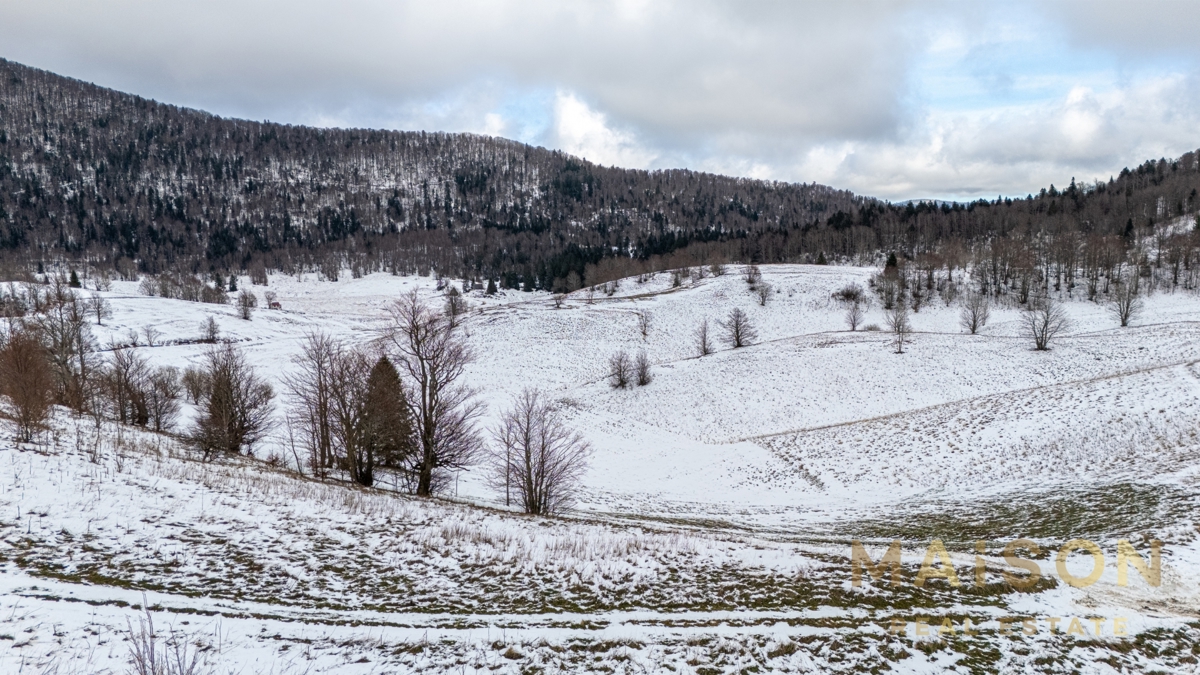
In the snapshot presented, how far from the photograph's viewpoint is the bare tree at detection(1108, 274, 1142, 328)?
63.5m

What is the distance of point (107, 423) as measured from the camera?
22328 mm

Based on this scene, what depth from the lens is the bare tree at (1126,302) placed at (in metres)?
63.5

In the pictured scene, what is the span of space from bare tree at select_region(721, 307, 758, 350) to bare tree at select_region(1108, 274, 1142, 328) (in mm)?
44378

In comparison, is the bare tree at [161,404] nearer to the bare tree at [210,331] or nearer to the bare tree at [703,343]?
the bare tree at [703,343]

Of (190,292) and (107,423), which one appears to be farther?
(190,292)

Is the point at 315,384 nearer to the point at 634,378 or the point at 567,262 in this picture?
the point at 634,378

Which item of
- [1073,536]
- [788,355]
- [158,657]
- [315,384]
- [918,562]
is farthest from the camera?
[788,355]

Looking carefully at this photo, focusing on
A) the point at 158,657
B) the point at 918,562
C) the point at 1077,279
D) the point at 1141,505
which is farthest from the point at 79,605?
the point at 1077,279

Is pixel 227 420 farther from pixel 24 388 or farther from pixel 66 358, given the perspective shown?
pixel 66 358

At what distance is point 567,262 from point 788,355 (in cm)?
11708

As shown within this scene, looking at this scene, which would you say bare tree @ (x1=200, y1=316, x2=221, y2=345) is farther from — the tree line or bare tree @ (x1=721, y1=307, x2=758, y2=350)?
bare tree @ (x1=721, y1=307, x2=758, y2=350)

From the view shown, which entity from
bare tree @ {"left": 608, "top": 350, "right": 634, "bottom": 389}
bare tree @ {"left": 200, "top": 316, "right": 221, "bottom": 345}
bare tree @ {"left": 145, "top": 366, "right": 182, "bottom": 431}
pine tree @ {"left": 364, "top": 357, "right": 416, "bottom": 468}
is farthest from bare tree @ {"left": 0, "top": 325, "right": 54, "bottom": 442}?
bare tree @ {"left": 200, "top": 316, "right": 221, "bottom": 345}

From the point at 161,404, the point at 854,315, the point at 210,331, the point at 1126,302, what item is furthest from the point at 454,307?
the point at 1126,302

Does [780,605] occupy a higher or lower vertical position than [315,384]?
lower
